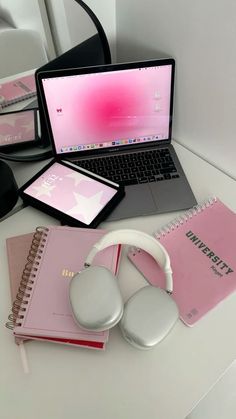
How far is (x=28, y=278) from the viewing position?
630mm

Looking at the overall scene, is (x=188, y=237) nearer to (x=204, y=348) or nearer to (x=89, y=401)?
(x=204, y=348)

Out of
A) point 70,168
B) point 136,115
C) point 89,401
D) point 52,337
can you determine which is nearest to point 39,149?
point 70,168

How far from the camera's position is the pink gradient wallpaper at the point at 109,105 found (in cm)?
75

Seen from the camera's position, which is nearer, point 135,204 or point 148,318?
point 148,318

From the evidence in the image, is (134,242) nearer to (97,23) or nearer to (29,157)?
(29,157)

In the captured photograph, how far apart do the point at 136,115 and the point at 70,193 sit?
258mm

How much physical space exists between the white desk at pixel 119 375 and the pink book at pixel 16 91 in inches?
25.1

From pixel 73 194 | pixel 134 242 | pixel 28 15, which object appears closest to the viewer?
pixel 134 242

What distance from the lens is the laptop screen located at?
0.75 m

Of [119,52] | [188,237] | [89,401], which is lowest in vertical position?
[89,401]

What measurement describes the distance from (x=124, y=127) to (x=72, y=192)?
22 centimetres

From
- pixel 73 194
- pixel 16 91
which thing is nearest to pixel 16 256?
pixel 73 194

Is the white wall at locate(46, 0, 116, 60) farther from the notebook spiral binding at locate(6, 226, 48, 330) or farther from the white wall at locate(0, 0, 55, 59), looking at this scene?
the notebook spiral binding at locate(6, 226, 48, 330)

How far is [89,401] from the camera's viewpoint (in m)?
0.52
